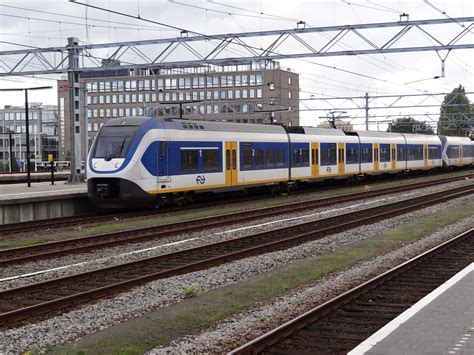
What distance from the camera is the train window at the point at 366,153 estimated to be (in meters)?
43.3

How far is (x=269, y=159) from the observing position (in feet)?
103

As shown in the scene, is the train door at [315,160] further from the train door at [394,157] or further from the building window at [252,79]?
the building window at [252,79]

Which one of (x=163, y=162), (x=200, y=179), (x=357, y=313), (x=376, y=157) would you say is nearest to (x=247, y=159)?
(x=200, y=179)

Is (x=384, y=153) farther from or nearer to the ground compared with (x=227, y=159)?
farther from the ground

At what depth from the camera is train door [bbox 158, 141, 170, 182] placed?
929 inches

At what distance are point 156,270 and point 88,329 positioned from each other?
441 cm

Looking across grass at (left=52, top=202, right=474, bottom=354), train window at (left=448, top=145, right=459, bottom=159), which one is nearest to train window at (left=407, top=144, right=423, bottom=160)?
train window at (left=448, top=145, right=459, bottom=159)

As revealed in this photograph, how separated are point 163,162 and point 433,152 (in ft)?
131

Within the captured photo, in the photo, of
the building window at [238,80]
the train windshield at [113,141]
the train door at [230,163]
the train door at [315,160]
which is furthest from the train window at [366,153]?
the building window at [238,80]

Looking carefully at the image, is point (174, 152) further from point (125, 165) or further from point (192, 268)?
point (192, 268)

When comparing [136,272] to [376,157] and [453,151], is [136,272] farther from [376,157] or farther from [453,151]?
[453,151]

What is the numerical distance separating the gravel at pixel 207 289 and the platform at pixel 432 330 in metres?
1.66

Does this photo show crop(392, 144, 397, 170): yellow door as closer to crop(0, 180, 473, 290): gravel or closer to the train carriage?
the train carriage

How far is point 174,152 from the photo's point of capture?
2430 centimetres
